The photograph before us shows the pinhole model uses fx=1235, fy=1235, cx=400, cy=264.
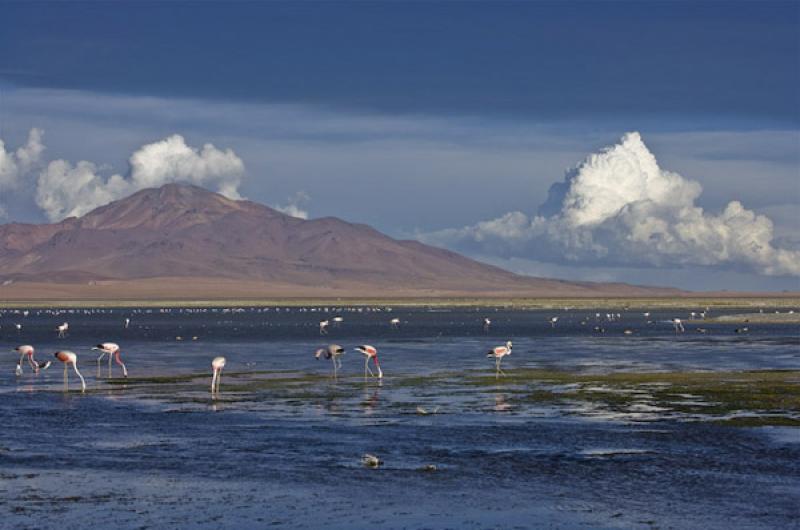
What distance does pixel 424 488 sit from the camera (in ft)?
72.7

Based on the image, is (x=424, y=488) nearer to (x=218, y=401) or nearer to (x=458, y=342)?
(x=218, y=401)

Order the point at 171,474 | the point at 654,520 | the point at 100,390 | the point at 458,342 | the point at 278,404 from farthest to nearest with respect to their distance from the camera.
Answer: the point at 458,342
the point at 100,390
the point at 278,404
the point at 171,474
the point at 654,520

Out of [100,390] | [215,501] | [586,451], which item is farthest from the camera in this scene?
[100,390]

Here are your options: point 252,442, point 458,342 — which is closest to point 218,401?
point 252,442

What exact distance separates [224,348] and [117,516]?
152 ft

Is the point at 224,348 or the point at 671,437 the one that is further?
the point at 224,348

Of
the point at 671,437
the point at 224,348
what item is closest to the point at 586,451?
the point at 671,437

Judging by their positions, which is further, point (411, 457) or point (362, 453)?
point (362, 453)

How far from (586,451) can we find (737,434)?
448 centimetres

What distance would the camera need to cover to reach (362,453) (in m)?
26.2

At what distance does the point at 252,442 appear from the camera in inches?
1090

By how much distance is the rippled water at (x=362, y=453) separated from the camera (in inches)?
793

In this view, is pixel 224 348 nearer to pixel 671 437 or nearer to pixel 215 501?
pixel 671 437

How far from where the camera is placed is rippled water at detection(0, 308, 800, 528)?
20141 millimetres
